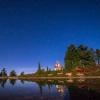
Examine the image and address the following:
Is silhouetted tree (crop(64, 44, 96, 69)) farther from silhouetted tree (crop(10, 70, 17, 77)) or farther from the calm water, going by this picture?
the calm water

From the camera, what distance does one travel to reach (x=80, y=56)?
133250mm

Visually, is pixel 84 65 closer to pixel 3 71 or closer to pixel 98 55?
pixel 98 55

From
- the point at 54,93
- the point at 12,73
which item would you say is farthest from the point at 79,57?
the point at 54,93

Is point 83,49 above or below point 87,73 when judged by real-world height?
above

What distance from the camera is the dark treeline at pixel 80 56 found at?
13325 centimetres

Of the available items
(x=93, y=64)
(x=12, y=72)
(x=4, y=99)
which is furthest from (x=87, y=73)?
(x=4, y=99)

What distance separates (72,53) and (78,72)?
18807 mm

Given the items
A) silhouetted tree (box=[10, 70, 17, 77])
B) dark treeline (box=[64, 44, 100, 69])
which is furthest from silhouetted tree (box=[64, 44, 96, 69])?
silhouetted tree (box=[10, 70, 17, 77])

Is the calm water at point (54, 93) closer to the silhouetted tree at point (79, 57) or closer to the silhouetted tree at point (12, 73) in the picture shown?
the silhouetted tree at point (79, 57)

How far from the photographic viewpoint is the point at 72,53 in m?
138

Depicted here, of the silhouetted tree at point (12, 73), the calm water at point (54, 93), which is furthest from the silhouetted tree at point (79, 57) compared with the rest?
the calm water at point (54, 93)

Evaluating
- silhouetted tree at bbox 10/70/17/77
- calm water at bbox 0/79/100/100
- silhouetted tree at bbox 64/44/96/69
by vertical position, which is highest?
silhouetted tree at bbox 64/44/96/69

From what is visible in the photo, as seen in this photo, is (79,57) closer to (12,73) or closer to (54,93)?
(12,73)

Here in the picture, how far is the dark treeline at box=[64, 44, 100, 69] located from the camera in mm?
133250
